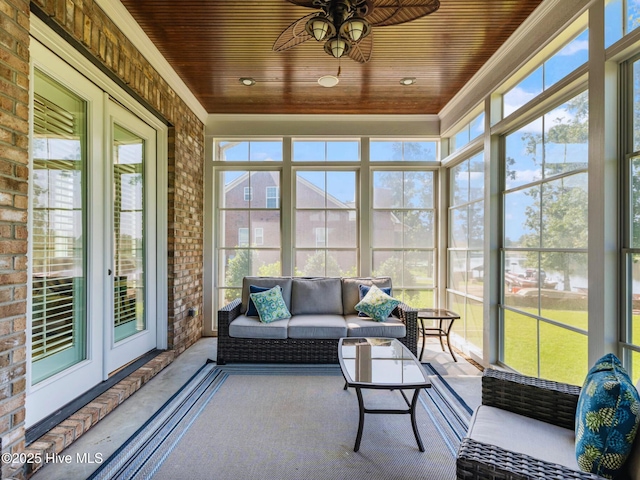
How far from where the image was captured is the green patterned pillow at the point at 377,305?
11.9 ft

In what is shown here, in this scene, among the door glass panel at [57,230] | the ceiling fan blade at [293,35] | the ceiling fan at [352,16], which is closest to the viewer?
the ceiling fan at [352,16]

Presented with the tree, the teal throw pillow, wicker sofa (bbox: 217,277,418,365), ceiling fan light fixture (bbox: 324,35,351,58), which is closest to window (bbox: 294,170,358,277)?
wicker sofa (bbox: 217,277,418,365)

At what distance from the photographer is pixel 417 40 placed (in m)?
2.92

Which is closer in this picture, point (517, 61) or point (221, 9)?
point (221, 9)

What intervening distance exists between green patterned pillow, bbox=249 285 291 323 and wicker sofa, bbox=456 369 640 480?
2312mm

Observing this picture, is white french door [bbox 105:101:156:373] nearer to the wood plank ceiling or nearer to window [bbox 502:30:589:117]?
the wood plank ceiling

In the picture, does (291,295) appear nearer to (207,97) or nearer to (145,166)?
(145,166)

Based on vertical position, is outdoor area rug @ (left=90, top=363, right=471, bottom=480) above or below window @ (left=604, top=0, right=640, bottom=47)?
below

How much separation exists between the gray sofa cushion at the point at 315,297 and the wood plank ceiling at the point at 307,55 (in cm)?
229

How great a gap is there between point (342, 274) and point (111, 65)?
343cm

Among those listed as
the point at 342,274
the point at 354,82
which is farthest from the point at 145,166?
the point at 342,274

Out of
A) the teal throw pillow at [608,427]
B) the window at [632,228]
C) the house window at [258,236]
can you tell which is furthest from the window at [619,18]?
the house window at [258,236]

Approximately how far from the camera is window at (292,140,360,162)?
15.6ft

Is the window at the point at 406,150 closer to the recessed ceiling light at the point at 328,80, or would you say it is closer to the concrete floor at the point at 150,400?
the recessed ceiling light at the point at 328,80
